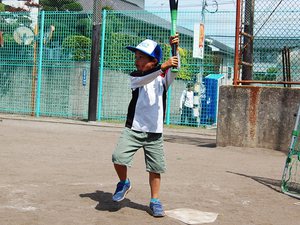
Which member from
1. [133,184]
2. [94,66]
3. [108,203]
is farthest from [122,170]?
[94,66]

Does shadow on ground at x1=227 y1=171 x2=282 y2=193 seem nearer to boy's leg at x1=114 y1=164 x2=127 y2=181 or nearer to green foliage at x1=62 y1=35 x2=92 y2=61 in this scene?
boy's leg at x1=114 y1=164 x2=127 y2=181

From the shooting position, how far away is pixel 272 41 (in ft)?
33.4

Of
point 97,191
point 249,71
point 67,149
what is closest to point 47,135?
point 67,149

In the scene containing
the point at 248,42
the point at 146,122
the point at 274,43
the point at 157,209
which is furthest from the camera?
the point at 274,43

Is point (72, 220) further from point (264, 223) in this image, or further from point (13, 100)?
point (13, 100)

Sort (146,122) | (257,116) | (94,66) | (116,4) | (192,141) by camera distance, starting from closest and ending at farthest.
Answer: (146,122) → (257,116) → (192,141) → (94,66) → (116,4)

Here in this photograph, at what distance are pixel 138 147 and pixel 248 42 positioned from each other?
19.7 ft

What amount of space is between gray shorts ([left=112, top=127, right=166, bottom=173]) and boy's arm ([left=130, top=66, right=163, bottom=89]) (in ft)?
1.45

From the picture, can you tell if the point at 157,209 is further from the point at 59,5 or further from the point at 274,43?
the point at 59,5

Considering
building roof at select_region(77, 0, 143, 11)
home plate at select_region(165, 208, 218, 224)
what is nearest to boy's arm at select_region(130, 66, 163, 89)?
home plate at select_region(165, 208, 218, 224)

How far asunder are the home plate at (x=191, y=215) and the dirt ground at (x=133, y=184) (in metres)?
0.08

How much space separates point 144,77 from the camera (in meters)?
4.55

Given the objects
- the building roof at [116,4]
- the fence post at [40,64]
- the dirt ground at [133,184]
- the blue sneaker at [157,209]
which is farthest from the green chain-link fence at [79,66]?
the building roof at [116,4]

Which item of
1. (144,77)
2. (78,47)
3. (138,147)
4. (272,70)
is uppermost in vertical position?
(78,47)
